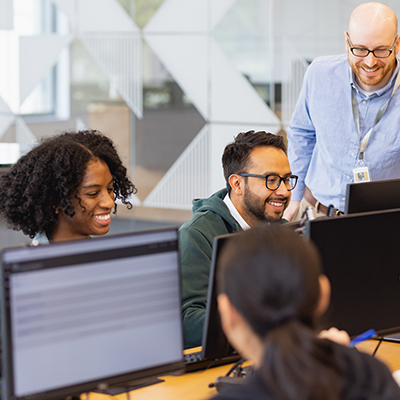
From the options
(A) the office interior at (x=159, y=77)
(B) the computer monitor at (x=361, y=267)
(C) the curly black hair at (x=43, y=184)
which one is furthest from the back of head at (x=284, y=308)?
(A) the office interior at (x=159, y=77)

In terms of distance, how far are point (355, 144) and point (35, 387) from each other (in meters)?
1.83

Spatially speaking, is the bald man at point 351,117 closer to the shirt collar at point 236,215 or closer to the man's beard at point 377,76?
the man's beard at point 377,76

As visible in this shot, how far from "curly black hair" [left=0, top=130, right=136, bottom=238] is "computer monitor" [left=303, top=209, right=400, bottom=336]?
896 mm

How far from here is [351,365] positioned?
0.98 meters

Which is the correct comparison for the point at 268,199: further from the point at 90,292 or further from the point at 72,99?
the point at 72,99

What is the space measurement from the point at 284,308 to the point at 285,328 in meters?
0.03

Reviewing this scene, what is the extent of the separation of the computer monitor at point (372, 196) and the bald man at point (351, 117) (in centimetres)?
64

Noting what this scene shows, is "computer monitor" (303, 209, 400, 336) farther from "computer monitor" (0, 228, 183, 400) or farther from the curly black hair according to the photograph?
the curly black hair

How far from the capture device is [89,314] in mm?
1245

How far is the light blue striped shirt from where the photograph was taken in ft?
8.45

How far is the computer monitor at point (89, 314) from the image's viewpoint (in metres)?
1.17

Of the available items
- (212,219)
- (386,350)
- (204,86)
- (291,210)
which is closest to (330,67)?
(291,210)

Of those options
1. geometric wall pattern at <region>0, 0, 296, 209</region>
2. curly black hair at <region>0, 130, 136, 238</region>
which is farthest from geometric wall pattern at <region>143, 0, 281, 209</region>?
curly black hair at <region>0, 130, 136, 238</region>

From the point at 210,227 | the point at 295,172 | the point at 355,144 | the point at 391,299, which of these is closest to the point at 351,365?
the point at 391,299
